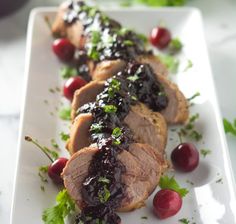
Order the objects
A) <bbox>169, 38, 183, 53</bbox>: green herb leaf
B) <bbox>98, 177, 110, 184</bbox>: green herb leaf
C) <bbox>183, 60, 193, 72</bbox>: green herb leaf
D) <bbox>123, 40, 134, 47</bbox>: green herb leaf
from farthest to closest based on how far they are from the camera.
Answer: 1. <bbox>169, 38, 183, 53</bbox>: green herb leaf
2. <bbox>183, 60, 193, 72</bbox>: green herb leaf
3. <bbox>123, 40, 134, 47</bbox>: green herb leaf
4. <bbox>98, 177, 110, 184</bbox>: green herb leaf

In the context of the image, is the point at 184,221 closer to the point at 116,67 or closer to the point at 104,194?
the point at 104,194

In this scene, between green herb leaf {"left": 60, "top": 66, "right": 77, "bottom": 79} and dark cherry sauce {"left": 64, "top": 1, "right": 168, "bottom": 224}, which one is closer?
dark cherry sauce {"left": 64, "top": 1, "right": 168, "bottom": 224}

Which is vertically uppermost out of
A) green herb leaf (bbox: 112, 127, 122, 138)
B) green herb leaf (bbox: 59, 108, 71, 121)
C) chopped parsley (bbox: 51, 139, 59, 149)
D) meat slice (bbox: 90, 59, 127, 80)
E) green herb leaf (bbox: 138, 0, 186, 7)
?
green herb leaf (bbox: 112, 127, 122, 138)

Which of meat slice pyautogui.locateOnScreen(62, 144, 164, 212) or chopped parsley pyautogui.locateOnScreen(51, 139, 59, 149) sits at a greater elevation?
meat slice pyautogui.locateOnScreen(62, 144, 164, 212)

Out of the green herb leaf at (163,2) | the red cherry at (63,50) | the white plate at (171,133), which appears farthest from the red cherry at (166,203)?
the green herb leaf at (163,2)

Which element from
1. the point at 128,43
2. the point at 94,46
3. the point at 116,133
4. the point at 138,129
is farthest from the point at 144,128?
the point at 94,46

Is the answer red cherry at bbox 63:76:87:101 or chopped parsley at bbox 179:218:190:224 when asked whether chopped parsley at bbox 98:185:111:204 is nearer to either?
chopped parsley at bbox 179:218:190:224

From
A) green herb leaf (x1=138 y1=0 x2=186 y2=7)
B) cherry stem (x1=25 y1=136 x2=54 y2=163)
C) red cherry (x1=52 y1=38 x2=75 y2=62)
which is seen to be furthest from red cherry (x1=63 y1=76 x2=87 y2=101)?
green herb leaf (x1=138 y1=0 x2=186 y2=7)

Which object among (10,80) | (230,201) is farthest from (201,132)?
(10,80)
